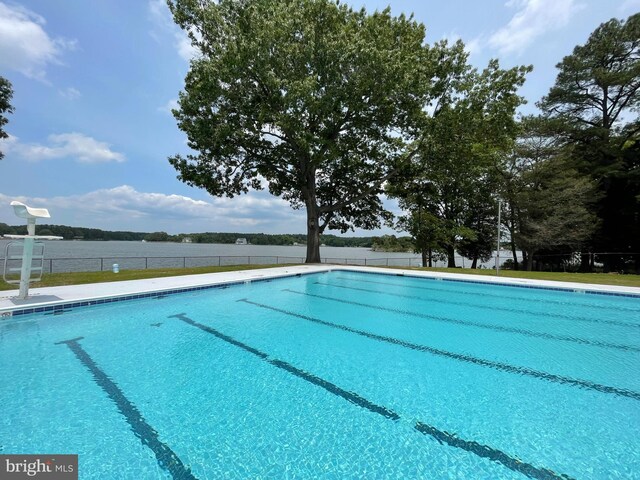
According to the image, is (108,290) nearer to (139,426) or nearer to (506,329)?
(139,426)

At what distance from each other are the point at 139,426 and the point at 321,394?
63.5 inches

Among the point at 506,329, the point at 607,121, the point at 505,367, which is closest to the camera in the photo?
the point at 505,367

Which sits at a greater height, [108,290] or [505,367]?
[108,290]

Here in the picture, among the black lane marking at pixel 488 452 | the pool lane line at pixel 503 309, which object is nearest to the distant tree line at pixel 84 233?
the pool lane line at pixel 503 309

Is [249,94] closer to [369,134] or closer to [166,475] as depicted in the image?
[369,134]

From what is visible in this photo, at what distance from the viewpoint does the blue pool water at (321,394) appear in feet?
6.65

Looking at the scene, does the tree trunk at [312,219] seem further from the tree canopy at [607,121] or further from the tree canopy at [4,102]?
the tree canopy at [607,121]

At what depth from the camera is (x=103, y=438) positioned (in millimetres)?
2189

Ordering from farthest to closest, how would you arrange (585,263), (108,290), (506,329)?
1. (585,263)
2. (108,290)
3. (506,329)

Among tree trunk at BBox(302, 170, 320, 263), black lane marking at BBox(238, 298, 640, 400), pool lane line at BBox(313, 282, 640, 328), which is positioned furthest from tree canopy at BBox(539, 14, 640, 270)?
black lane marking at BBox(238, 298, 640, 400)

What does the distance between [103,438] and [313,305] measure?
16.4 ft

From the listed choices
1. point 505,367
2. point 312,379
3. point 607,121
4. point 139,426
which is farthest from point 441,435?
point 607,121

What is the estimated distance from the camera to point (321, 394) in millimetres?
2953

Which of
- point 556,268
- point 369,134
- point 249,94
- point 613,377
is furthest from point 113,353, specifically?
point 556,268
